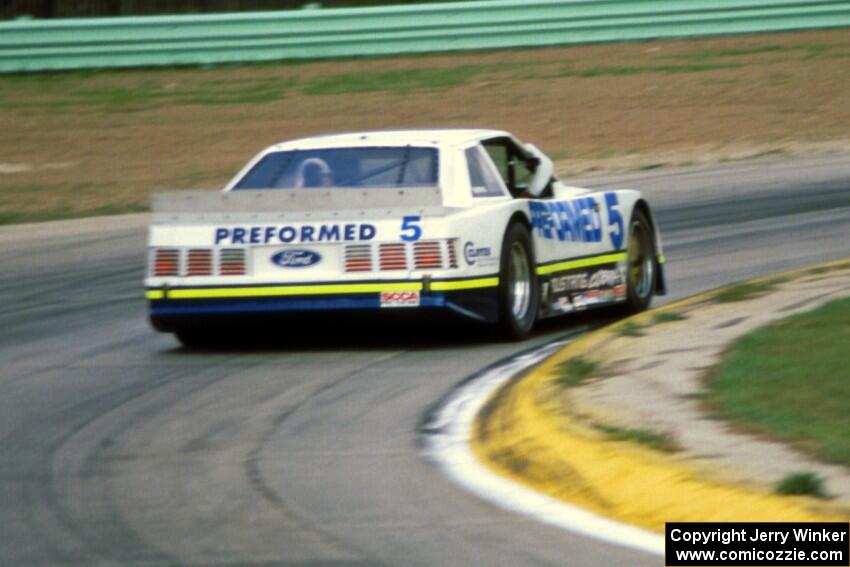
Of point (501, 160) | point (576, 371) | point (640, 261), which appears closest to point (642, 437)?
point (576, 371)

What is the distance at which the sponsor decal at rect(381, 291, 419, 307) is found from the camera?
10336 mm

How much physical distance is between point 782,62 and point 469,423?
20.8m

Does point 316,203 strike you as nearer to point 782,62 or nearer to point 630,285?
point 630,285

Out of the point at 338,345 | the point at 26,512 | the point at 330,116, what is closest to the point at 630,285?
the point at 338,345

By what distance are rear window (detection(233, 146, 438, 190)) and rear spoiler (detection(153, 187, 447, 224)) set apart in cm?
64

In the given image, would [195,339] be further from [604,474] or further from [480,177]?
[604,474]

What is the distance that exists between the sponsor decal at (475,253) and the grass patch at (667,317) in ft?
3.40

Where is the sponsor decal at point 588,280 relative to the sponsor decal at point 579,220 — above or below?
below

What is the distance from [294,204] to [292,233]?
0.17m

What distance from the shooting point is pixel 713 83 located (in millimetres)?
27000

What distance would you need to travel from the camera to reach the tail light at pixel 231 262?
1054 cm

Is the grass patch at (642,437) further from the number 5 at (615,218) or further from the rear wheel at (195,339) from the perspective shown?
the number 5 at (615,218)

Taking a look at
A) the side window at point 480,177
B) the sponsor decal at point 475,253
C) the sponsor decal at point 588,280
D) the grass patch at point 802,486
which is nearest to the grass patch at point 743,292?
the sponsor decal at point 588,280

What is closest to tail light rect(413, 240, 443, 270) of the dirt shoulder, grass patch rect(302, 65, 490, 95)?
the dirt shoulder
